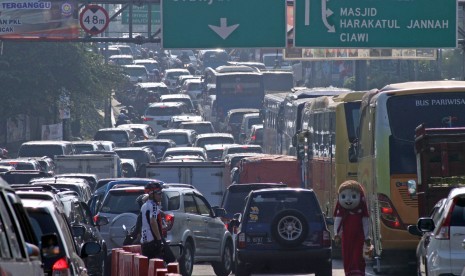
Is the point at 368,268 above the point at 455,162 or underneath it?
underneath

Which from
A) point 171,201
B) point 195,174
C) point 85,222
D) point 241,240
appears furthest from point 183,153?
point 85,222

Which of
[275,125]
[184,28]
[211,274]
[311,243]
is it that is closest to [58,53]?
[275,125]

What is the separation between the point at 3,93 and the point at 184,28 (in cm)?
2481

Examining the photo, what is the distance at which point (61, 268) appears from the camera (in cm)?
1220

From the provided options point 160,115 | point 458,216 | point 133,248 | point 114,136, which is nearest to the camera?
point 458,216

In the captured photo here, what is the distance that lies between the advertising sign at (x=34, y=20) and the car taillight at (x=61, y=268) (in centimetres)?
2690

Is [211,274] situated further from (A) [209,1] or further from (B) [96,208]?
(A) [209,1]

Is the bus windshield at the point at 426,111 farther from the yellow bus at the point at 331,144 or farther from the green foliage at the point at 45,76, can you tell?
the green foliage at the point at 45,76

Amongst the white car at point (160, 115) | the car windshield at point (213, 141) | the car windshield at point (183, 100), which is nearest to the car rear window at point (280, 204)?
the car windshield at point (213, 141)

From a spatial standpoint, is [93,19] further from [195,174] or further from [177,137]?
[177,137]

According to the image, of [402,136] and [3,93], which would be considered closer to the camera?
[402,136]

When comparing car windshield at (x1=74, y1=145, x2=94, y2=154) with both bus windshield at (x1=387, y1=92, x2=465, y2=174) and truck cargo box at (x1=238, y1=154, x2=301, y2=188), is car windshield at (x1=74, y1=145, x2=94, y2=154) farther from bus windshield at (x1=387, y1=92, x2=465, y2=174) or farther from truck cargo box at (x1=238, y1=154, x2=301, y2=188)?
bus windshield at (x1=387, y1=92, x2=465, y2=174)

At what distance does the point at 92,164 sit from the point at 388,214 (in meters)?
18.7

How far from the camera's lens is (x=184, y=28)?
36469mm
